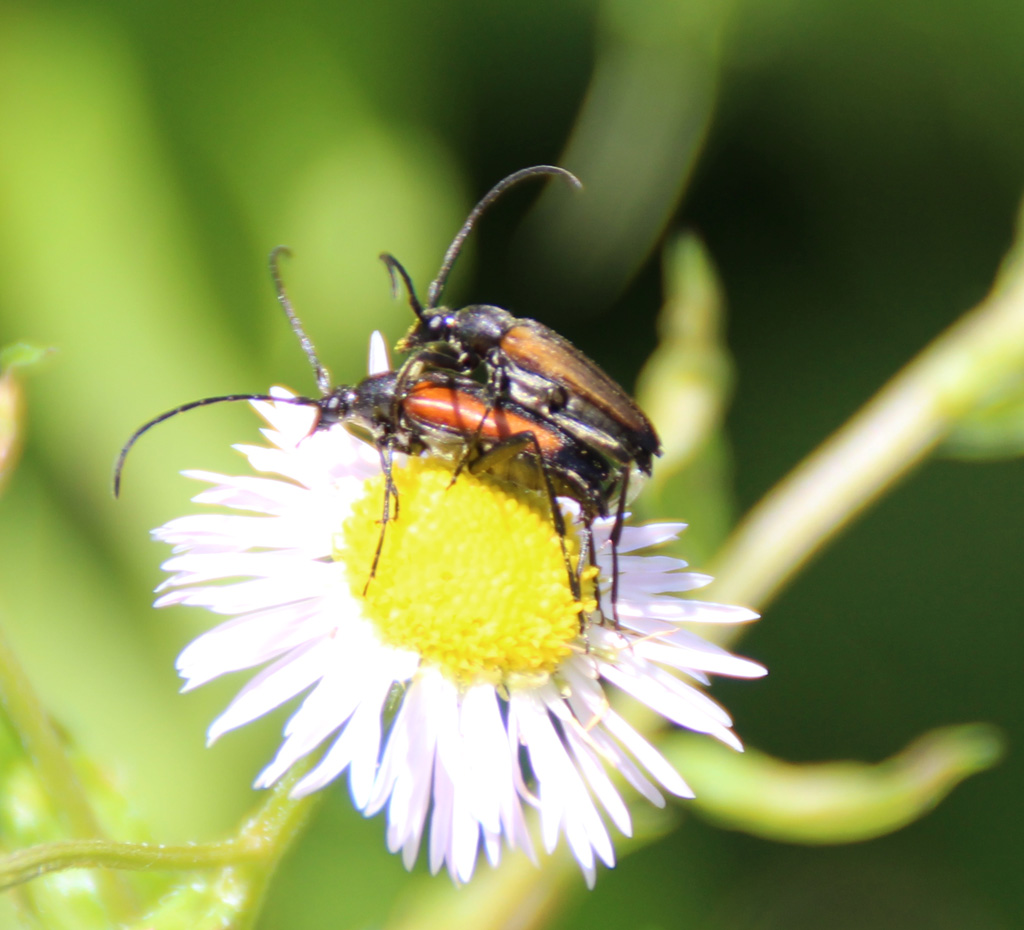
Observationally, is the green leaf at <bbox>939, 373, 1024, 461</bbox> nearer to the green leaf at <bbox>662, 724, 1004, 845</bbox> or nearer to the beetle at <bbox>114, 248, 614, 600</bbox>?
the green leaf at <bbox>662, 724, 1004, 845</bbox>

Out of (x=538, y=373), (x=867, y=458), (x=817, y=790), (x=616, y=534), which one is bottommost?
(x=817, y=790)

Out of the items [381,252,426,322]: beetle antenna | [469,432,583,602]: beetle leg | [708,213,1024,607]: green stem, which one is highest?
[381,252,426,322]: beetle antenna

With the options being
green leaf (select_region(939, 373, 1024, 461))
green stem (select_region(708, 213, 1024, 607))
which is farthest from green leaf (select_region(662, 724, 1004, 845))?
green leaf (select_region(939, 373, 1024, 461))

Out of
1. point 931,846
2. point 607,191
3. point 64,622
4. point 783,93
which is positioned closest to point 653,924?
point 931,846

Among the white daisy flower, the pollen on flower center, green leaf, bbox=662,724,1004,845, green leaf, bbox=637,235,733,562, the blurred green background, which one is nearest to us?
the white daisy flower

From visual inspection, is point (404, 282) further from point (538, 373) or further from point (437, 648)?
point (437, 648)

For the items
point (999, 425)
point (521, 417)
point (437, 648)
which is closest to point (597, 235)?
point (999, 425)
